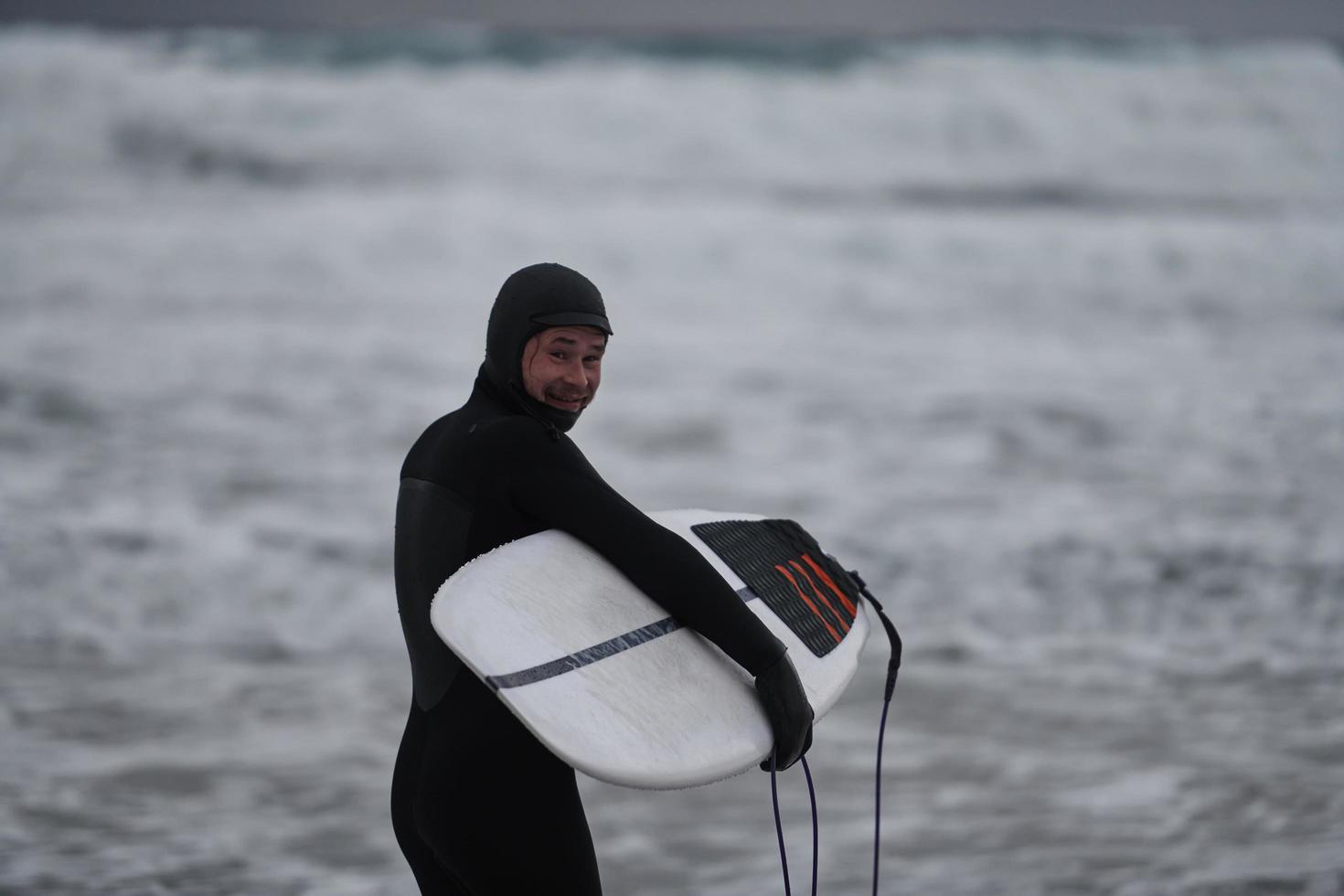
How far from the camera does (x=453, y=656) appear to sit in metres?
1.89

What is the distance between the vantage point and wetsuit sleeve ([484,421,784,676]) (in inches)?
71.8

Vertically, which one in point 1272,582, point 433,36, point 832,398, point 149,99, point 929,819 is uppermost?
point 433,36

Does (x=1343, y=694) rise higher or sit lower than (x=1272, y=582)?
lower

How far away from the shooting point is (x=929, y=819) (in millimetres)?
4367

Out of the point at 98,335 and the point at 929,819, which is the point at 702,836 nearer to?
the point at 929,819

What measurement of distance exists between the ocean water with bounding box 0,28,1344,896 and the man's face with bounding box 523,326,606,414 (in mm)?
2409

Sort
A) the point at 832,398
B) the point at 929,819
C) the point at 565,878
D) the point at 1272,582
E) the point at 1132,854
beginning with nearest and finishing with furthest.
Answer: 1. the point at 565,878
2. the point at 1132,854
3. the point at 929,819
4. the point at 1272,582
5. the point at 832,398

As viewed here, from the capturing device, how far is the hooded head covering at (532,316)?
1872 millimetres

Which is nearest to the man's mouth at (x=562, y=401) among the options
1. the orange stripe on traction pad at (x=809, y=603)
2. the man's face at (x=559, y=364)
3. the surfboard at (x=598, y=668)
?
the man's face at (x=559, y=364)

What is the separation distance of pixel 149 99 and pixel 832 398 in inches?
553

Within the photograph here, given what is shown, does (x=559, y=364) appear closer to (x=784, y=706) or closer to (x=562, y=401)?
(x=562, y=401)

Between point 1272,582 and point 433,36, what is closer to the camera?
point 1272,582

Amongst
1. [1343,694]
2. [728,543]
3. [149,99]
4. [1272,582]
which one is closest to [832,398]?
[1272,582]

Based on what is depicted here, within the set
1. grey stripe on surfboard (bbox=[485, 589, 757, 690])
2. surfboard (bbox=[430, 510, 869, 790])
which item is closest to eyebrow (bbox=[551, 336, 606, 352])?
surfboard (bbox=[430, 510, 869, 790])
